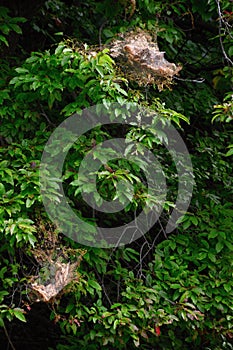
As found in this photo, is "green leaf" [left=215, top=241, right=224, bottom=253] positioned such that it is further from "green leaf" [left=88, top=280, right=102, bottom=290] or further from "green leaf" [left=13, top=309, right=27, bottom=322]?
"green leaf" [left=13, top=309, right=27, bottom=322]

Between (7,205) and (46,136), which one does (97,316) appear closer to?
(7,205)

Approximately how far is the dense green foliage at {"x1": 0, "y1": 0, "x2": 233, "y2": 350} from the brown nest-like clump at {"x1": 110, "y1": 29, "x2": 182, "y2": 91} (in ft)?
0.21

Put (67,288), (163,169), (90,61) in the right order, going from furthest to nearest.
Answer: (163,169) → (67,288) → (90,61)

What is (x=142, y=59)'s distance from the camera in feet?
7.93

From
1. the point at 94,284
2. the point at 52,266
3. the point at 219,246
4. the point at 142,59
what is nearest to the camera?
the point at 142,59

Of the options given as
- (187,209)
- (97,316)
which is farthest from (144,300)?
(187,209)

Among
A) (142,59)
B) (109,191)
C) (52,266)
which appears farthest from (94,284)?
(142,59)

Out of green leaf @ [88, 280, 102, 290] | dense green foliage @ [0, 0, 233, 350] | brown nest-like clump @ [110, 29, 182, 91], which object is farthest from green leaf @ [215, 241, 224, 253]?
brown nest-like clump @ [110, 29, 182, 91]

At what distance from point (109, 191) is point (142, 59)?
0.63 metres

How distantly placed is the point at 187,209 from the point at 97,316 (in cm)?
84

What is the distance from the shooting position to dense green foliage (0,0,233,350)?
256 cm

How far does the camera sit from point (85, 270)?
2.97m

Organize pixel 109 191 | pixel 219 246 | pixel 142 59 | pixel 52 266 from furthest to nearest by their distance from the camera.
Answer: pixel 219 246 < pixel 109 191 < pixel 52 266 < pixel 142 59

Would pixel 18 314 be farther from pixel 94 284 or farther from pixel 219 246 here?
pixel 219 246
